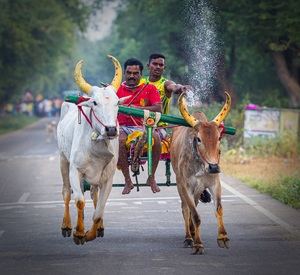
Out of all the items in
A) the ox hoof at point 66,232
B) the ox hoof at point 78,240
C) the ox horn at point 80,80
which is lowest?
the ox hoof at point 66,232

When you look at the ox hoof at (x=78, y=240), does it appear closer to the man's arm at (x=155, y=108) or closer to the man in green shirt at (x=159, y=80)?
the man's arm at (x=155, y=108)

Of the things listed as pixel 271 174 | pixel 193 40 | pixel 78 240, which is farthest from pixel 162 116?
pixel 193 40

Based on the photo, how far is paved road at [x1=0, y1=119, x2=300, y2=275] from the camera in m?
10.1

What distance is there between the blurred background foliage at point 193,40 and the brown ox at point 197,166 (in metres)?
19.0

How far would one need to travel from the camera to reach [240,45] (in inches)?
1895

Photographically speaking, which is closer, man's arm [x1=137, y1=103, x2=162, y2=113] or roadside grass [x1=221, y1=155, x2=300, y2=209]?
man's arm [x1=137, y1=103, x2=162, y2=113]

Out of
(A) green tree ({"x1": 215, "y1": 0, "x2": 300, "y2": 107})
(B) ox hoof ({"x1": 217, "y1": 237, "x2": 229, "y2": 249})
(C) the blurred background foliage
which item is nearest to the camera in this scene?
(B) ox hoof ({"x1": 217, "y1": 237, "x2": 229, "y2": 249})

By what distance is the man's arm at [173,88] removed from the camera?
12104mm

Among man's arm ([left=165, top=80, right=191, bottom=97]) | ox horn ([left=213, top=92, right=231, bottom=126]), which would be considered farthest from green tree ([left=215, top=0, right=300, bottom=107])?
ox horn ([left=213, top=92, right=231, bottom=126])

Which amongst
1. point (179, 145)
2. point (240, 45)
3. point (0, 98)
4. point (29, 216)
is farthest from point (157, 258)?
point (0, 98)

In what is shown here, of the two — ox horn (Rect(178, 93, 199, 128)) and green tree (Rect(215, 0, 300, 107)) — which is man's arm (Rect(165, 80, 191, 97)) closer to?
ox horn (Rect(178, 93, 199, 128))

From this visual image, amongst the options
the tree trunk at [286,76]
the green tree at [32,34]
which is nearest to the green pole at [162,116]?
the tree trunk at [286,76]

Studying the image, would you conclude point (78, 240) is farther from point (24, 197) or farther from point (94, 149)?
point (24, 197)

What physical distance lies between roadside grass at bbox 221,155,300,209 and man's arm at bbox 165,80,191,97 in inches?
140
